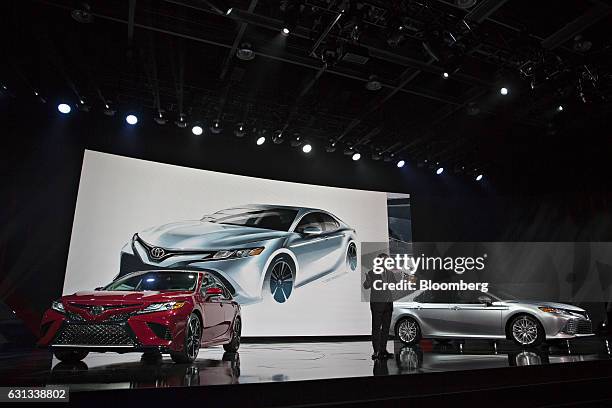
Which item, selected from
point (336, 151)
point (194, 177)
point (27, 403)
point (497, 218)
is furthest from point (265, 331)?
point (497, 218)

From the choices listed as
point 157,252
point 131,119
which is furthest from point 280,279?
point 131,119

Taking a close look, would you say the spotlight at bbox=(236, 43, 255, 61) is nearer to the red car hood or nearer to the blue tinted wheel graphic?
the red car hood

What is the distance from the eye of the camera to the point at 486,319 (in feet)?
25.9

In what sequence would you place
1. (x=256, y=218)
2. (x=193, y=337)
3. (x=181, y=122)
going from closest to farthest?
1. (x=193, y=337)
2. (x=181, y=122)
3. (x=256, y=218)

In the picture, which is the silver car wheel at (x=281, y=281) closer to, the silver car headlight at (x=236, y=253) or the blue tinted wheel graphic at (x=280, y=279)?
the blue tinted wheel graphic at (x=280, y=279)

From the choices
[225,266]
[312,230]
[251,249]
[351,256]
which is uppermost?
[312,230]

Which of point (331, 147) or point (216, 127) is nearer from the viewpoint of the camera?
point (216, 127)

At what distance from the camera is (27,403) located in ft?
10.2

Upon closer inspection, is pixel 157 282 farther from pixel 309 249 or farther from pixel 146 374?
pixel 309 249

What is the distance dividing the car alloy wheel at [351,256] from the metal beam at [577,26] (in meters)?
5.67

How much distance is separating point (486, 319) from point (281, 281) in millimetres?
4110

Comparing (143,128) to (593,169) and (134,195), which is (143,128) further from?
(593,169)

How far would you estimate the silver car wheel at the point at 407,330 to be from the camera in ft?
28.5
